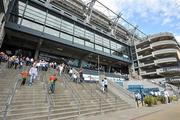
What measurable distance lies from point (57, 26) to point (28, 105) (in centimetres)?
2229

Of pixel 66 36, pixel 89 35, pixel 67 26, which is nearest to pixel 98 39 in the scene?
pixel 89 35

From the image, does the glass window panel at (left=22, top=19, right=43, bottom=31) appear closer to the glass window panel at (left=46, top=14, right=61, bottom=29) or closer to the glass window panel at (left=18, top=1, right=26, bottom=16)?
the glass window panel at (left=18, top=1, right=26, bottom=16)

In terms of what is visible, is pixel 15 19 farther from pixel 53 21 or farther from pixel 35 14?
pixel 53 21

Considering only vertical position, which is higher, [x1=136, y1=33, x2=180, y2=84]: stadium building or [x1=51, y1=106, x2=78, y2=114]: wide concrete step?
[x1=136, y1=33, x2=180, y2=84]: stadium building

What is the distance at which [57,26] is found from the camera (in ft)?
94.5

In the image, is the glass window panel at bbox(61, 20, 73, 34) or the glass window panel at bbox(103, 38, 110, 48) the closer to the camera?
the glass window panel at bbox(61, 20, 73, 34)

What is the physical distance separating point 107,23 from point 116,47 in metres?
8.50

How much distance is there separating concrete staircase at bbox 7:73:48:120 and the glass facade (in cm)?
1699

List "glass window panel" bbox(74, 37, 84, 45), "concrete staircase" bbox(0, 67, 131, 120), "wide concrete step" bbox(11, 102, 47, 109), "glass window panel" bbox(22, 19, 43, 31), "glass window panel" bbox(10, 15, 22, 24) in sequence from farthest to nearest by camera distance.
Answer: "glass window panel" bbox(74, 37, 84, 45), "glass window panel" bbox(22, 19, 43, 31), "glass window panel" bbox(10, 15, 22, 24), "wide concrete step" bbox(11, 102, 47, 109), "concrete staircase" bbox(0, 67, 131, 120)

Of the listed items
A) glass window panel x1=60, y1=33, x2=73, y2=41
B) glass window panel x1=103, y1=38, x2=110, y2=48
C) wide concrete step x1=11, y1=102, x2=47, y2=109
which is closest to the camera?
wide concrete step x1=11, y1=102, x2=47, y2=109

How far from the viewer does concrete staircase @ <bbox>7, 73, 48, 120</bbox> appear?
7.54 m

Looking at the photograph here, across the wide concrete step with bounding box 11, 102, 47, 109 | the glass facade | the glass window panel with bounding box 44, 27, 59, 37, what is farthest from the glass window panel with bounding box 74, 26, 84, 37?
the wide concrete step with bounding box 11, 102, 47, 109

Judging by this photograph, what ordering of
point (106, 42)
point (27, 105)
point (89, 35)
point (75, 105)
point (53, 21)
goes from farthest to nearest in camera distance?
point (106, 42)
point (89, 35)
point (53, 21)
point (75, 105)
point (27, 105)

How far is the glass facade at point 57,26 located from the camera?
2452cm
